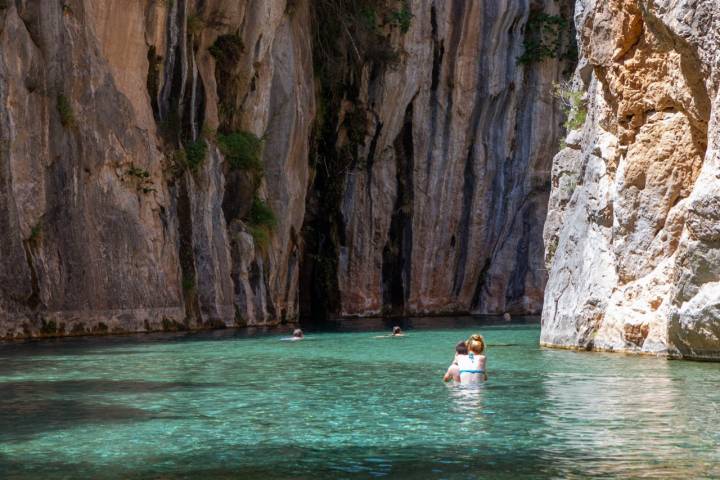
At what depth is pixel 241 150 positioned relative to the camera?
33.4m

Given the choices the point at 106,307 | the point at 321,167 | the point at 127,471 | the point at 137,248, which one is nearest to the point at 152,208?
the point at 137,248

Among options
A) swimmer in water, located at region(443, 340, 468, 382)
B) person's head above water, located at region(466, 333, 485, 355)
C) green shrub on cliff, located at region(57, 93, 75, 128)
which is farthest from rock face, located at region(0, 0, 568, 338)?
swimmer in water, located at region(443, 340, 468, 382)

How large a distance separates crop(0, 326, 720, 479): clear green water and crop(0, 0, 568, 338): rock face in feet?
18.5

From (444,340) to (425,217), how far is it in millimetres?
18739

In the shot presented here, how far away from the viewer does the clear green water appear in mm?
8797

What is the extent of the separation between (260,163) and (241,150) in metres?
0.91

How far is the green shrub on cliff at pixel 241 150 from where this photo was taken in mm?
33125

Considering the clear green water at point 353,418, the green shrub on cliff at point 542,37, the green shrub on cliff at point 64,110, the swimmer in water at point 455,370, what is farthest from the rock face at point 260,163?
the swimmer in water at point 455,370

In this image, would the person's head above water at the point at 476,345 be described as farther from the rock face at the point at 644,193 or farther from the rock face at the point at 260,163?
the rock face at the point at 260,163

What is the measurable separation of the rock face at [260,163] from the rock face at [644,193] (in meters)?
0.59

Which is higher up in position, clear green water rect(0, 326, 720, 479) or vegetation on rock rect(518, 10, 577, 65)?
vegetation on rock rect(518, 10, 577, 65)

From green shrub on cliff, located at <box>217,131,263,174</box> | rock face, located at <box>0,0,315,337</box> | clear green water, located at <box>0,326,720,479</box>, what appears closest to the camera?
clear green water, located at <box>0,326,720,479</box>

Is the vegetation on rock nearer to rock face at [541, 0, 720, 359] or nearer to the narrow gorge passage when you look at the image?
the narrow gorge passage

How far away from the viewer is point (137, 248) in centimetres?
2781
